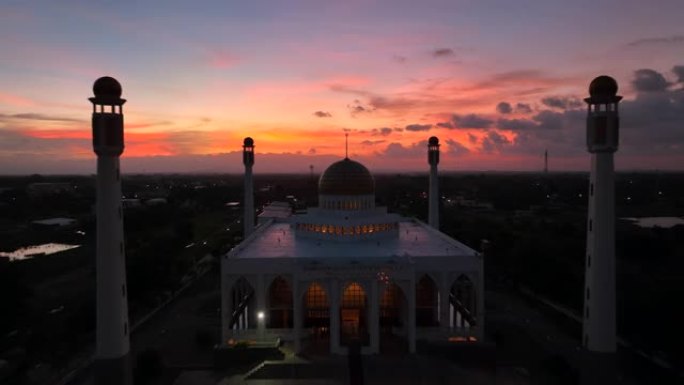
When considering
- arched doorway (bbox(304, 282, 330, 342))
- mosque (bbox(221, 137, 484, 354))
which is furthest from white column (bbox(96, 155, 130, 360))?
arched doorway (bbox(304, 282, 330, 342))

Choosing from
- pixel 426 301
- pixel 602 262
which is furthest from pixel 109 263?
pixel 602 262

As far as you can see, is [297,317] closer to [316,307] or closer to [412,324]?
[316,307]

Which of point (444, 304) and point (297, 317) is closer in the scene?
point (297, 317)

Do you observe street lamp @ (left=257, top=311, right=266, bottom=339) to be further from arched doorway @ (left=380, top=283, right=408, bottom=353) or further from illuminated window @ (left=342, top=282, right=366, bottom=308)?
arched doorway @ (left=380, top=283, right=408, bottom=353)

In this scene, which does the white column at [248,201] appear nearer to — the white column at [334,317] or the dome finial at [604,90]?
the white column at [334,317]

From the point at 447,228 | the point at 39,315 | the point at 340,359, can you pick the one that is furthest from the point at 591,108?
the point at 447,228

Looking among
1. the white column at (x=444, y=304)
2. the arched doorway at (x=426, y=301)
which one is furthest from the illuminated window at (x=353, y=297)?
the white column at (x=444, y=304)

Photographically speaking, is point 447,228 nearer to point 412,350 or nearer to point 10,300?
point 412,350
